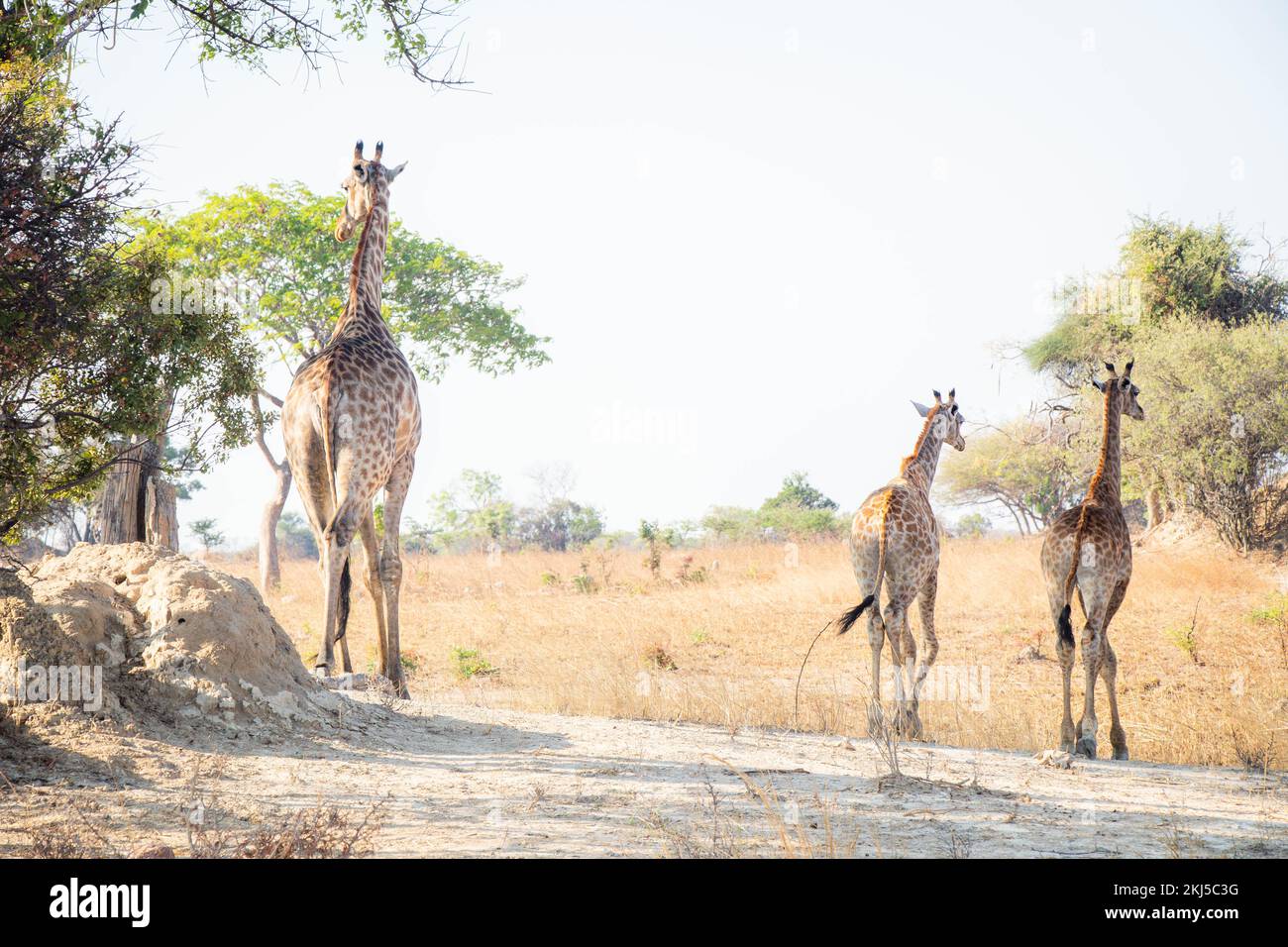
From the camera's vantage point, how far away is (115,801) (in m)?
5.36

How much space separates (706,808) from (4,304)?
4.60m

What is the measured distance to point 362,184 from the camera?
1023cm

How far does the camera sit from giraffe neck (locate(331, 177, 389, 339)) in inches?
380

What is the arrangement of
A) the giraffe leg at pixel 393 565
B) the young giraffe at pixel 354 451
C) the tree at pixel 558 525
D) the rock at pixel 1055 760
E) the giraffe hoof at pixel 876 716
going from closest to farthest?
1. the rock at pixel 1055 760
2. the young giraffe at pixel 354 451
3. the giraffe hoof at pixel 876 716
4. the giraffe leg at pixel 393 565
5. the tree at pixel 558 525

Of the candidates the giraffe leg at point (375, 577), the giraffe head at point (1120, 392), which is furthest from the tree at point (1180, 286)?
the giraffe leg at point (375, 577)

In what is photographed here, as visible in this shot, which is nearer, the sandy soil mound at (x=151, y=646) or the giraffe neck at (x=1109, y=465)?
the sandy soil mound at (x=151, y=646)

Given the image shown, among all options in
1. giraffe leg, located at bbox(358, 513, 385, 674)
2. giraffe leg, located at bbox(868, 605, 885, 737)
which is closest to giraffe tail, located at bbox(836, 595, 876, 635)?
giraffe leg, located at bbox(868, 605, 885, 737)

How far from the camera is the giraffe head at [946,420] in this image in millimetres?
11000

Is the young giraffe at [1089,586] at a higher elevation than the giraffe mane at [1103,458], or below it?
below

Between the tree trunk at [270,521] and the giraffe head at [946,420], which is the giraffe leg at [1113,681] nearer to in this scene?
the giraffe head at [946,420]

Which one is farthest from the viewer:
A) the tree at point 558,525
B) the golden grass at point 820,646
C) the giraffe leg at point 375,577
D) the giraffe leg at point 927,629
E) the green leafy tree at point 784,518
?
the tree at point 558,525

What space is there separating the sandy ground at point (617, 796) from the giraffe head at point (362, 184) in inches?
191

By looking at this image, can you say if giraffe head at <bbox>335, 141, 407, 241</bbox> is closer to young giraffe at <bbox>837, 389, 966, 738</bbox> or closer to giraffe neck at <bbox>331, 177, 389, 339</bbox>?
giraffe neck at <bbox>331, 177, 389, 339</bbox>
